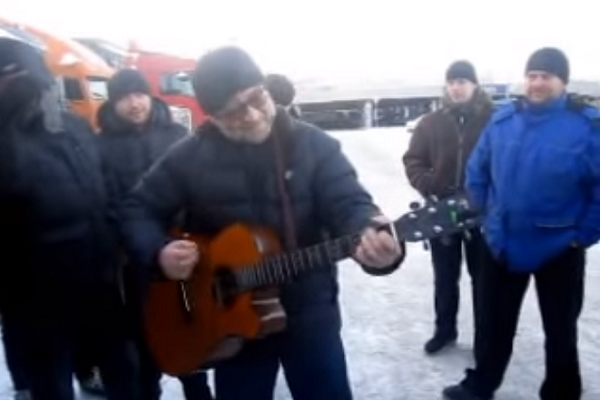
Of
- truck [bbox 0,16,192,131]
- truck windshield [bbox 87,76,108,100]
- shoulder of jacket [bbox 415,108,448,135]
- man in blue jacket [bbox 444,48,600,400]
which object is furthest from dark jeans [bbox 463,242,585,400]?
truck windshield [bbox 87,76,108,100]

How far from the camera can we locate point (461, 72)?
3.99 m

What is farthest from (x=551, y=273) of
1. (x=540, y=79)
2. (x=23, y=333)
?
(x=23, y=333)

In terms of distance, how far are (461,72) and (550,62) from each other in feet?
2.73

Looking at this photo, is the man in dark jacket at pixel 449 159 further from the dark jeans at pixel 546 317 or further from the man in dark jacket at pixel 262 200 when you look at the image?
the man in dark jacket at pixel 262 200

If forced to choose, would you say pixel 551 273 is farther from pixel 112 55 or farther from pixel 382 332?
pixel 112 55

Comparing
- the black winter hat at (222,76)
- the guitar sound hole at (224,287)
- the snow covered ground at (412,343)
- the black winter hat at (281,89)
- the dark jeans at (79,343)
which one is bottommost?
the snow covered ground at (412,343)

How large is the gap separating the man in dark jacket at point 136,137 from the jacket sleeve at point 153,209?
0.75 metres

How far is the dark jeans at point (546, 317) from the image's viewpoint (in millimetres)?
3254

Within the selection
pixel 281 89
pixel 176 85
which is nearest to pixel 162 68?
pixel 176 85

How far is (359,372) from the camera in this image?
161 inches

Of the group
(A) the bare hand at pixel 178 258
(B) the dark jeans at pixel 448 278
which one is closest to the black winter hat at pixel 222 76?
(A) the bare hand at pixel 178 258

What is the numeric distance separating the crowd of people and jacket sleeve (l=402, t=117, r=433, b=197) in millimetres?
635

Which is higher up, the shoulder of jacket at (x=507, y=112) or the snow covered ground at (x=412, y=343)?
the shoulder of jacket at (x=507, y=112)

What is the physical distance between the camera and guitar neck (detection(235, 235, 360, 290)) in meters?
2.21
